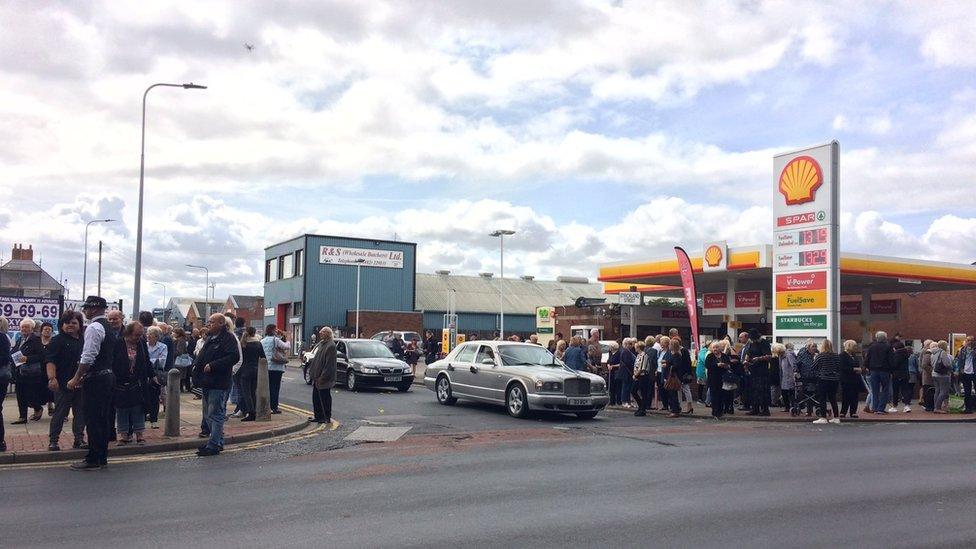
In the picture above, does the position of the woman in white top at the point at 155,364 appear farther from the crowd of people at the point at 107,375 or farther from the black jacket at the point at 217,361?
the black jacket at the point at 217,361

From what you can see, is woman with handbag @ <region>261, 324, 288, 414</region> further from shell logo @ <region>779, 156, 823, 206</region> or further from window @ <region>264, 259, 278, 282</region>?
window @ <region>264, 259, 278, 282</region>

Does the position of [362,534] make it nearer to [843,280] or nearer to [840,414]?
[840,414]

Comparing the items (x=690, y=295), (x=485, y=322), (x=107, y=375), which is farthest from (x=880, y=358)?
(x=485, y=322)

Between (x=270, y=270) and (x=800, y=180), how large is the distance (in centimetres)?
4769

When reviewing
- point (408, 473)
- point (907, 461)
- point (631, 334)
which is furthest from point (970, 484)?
point (631, 334)

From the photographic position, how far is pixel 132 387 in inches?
439

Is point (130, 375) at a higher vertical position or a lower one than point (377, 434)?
higher

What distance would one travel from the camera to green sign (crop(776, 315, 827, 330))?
22484mm

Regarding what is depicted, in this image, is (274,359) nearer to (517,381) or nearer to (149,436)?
(149,436)

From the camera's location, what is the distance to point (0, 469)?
9.82m

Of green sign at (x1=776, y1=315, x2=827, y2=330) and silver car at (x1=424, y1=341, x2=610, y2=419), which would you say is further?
green sign at (x1=776, y1=315, x2=827, y2=330)

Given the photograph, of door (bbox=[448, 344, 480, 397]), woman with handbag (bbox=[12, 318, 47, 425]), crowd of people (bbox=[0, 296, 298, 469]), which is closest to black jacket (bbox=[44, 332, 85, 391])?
crowd of people (bbox=[0, 296, 298, 469])

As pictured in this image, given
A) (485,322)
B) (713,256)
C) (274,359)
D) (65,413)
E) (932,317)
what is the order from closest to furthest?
1. (65,413)
2. (274,359)
3. (713,256)
4. (932,317)
5. (485,322)

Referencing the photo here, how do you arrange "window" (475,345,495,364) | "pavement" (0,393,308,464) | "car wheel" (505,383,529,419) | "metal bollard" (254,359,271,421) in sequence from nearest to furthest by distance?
1. "pavement" (0,393,308,464)
2. "metal bollard" (254,359,271,421)
3. "car wheel" (505,383,529,419)
4. "window" (475,345,495,364)
